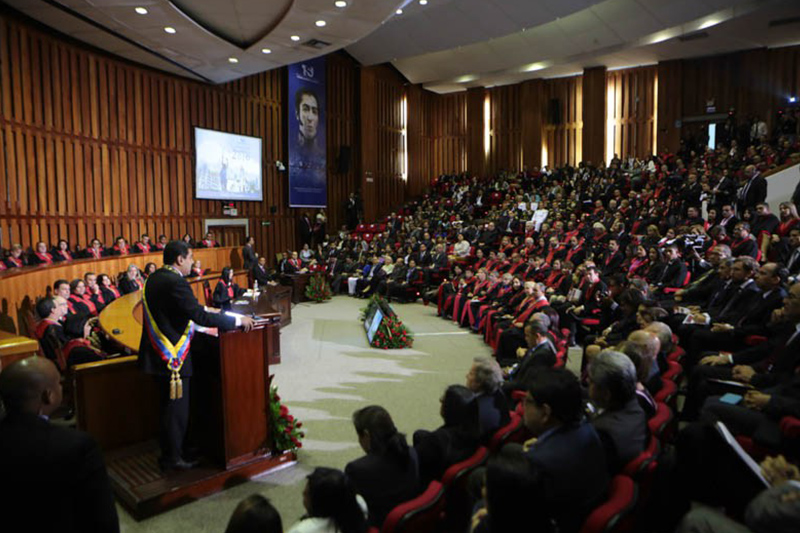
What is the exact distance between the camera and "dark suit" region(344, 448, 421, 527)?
2.27 m

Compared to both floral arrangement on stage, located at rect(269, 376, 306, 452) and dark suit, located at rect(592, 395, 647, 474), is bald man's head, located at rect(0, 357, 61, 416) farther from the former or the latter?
floral arrangement on stage, located at rect(269, 376, 306, 452)

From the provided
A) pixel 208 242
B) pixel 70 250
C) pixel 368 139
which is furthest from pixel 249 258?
pixel 368 139

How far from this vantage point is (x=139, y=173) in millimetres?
12812

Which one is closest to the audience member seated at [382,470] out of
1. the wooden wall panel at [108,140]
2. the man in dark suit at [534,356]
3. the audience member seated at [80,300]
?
the man in dark suit at [534,356]

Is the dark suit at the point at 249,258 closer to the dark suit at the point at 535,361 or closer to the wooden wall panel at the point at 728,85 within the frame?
the dark suit at the point at 535,361

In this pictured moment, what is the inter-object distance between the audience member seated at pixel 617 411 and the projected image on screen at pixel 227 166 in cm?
1351

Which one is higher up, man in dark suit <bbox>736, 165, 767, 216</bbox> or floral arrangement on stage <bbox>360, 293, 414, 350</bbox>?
man in dark suit <bbox>736, 165, 767, 216</bbox>

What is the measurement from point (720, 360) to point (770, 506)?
3.06 meters

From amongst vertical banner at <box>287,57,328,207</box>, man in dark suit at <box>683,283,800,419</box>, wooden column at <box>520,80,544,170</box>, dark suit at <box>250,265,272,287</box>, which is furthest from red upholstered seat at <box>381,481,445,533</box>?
wooden column at <box>520,80,544,170</box>

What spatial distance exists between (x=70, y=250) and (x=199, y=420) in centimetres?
915

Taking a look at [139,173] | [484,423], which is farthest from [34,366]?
[139,173]

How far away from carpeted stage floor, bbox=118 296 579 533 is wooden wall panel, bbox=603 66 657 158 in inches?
515

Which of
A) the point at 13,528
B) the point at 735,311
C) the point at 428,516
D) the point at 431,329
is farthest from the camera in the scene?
the point at 431,329

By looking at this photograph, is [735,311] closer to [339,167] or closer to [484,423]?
[484,423]
